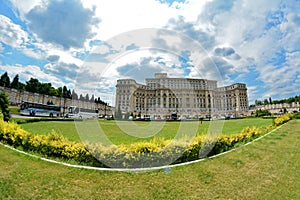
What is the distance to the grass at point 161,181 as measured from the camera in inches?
141

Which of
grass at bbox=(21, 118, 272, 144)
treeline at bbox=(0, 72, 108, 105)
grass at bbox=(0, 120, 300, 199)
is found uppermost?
treeline at bbox=(0, 72, 108, 105)

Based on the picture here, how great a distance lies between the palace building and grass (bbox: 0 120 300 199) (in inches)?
101

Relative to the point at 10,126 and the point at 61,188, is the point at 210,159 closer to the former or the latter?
the point at 61,188

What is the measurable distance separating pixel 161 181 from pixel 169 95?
436cm

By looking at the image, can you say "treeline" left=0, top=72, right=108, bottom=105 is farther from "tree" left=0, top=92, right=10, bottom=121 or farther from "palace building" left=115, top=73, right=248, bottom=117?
"palace building" left=115, top=73, right=248, bottom=117

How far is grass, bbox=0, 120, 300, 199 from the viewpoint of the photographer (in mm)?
3592

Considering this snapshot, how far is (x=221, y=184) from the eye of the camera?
4.05 metres

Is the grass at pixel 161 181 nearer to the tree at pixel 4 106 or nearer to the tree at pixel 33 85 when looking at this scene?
the tree at pixel 4 106

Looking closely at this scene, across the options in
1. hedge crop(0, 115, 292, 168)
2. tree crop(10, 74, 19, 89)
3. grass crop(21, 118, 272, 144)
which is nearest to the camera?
hedge crop(0, 115, 292, 168)

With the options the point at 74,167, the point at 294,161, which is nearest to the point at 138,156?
the point at 74,167

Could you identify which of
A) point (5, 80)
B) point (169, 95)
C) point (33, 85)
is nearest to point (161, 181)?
point (169, 95)

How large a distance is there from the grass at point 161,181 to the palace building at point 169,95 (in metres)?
2.57

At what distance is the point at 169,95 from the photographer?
311 inches

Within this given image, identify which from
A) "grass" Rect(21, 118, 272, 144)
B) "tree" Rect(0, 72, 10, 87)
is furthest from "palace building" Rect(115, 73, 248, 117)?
"tree" Rect(0, 72, 10, 87)
